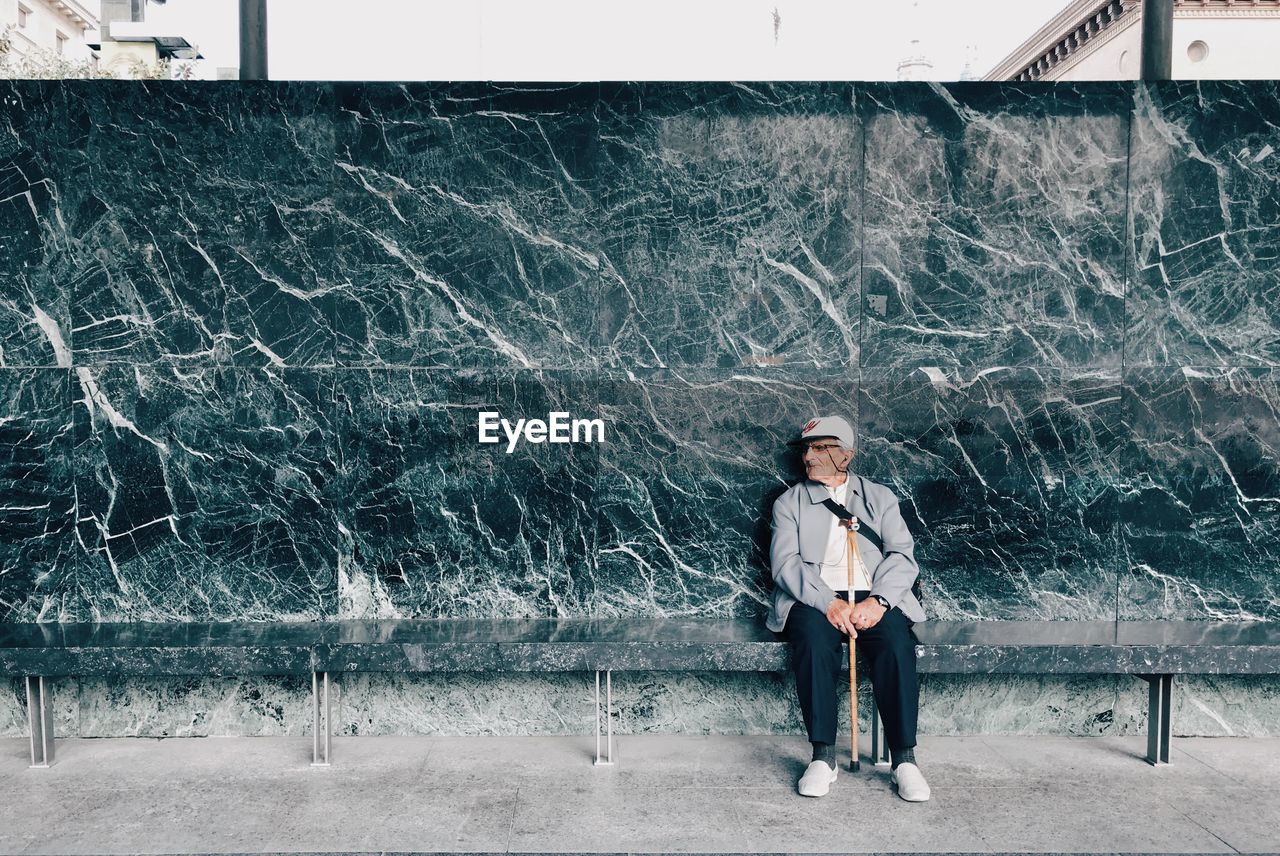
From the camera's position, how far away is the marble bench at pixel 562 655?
4047 mm

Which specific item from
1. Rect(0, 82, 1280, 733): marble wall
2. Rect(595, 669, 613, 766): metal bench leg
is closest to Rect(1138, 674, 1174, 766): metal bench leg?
Rect(0, 82, 1280, 733): marble wall

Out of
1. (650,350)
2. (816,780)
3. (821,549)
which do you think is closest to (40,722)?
(650,350)

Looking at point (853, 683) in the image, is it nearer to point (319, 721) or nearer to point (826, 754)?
point (826, 754)

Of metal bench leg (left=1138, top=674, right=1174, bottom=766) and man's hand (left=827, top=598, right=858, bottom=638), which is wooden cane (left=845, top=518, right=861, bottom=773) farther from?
metal bench leg (left=1138, top=674, right=1174, bottom=766)

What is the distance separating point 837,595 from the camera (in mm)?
4320

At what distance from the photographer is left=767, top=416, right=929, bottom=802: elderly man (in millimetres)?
3973

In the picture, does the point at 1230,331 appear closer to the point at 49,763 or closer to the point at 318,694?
the point at 318,694

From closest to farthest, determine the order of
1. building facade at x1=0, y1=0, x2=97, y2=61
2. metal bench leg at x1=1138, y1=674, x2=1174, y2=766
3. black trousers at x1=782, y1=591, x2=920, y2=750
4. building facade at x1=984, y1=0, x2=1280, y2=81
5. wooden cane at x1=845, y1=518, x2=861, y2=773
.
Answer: black trousers at x1=782, y1=591, x2=920, y2=750, wooden cane at x1=845, y1=518, x2=861, y2=773, metal bench leg at x1=1138, y1=674, x2=1174, y2=766, building facade at x1=984, y1=0, x2=1280, y2=81, building facade at x1=0, y1=0, x2=97, y2=61

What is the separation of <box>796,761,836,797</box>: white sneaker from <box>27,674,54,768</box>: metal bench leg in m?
2.93

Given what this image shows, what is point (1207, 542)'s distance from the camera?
4699mm

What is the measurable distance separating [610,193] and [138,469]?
238cm

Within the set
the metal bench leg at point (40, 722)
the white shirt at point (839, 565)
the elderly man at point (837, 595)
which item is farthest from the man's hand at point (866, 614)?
the metal bench leg at point (40, 722)

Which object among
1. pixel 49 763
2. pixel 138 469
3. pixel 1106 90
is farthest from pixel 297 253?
pixel 1106 90

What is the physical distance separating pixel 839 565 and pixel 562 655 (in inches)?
46.7
